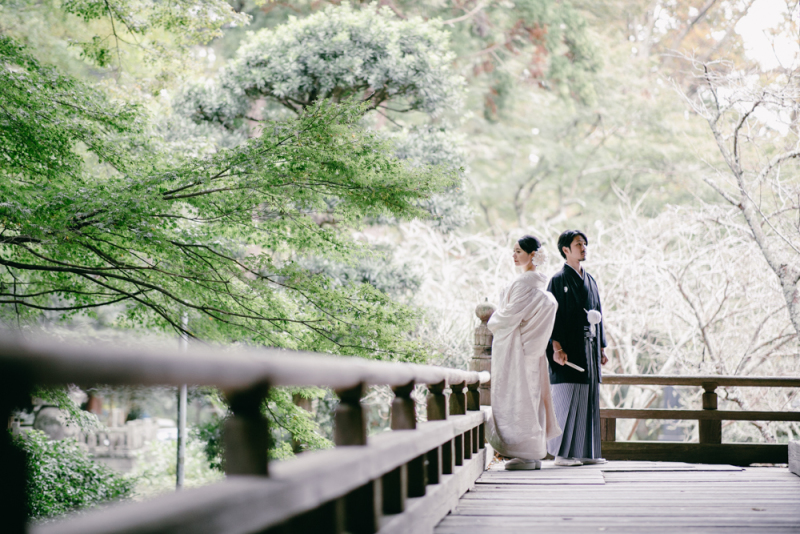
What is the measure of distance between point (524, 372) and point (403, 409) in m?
2.51

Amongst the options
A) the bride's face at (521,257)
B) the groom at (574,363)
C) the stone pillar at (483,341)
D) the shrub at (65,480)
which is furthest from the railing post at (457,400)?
the shrub at (65,480)

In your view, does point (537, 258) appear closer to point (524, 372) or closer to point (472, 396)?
point (524, 372)

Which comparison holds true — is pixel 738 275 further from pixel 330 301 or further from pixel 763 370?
pixel 330 301

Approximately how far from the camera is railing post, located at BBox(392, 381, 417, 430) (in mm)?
2521

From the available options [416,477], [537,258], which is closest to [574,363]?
[537,258]

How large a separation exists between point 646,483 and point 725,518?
1.27m

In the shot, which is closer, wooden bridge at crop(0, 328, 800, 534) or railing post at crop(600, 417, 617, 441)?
wooden bridge at crop(0, 328, 800, 534)

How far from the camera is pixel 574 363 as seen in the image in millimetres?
5266

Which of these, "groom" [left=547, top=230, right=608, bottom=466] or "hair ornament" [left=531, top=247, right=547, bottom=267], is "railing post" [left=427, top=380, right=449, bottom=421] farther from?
"groom" [left=547, top=230, right=608, bottom=466]

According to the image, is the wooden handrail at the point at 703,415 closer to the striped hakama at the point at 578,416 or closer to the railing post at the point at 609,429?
the railing post at the point at 609,429

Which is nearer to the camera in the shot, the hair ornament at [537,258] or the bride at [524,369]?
the bride at [524,369]

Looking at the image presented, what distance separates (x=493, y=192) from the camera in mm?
15734

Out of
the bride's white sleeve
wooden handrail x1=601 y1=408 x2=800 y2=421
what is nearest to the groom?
the bride's white sleeve

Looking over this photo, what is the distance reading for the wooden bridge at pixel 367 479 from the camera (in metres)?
0.92
